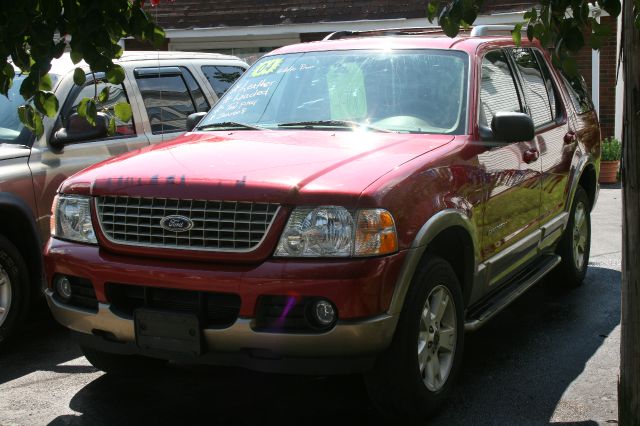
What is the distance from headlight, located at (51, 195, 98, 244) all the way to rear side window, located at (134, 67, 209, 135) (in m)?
2.56

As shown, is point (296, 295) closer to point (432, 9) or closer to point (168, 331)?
point (168, 331)

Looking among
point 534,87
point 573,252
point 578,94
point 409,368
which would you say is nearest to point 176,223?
point 409,368

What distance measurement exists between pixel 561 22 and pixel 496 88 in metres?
2.30

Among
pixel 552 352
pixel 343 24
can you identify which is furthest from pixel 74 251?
pixel 343 24

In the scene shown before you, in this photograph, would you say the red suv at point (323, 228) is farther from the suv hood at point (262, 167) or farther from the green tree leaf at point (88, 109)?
the green tree leaf at point (88, 109)

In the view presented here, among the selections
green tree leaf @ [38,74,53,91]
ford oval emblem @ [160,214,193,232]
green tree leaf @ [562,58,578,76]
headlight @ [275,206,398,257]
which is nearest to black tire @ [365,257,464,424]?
headlight @ [275,206,398,257]

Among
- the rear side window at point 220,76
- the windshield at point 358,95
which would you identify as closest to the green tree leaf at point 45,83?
the windshield at point 358,95

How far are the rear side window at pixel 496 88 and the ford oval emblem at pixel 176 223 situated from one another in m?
1.98

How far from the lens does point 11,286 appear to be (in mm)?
5859

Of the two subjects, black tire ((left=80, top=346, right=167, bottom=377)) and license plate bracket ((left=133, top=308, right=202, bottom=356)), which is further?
black tire ((left=80, top=346, right=167, bottom=377))

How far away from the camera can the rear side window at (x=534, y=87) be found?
6359 millimetres

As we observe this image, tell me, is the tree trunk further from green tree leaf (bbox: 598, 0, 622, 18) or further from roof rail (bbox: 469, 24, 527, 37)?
roof rail (bbox: 469, 24, 527, 37)

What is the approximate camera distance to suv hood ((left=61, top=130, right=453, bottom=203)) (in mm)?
4195

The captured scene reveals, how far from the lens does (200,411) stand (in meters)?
4.84
